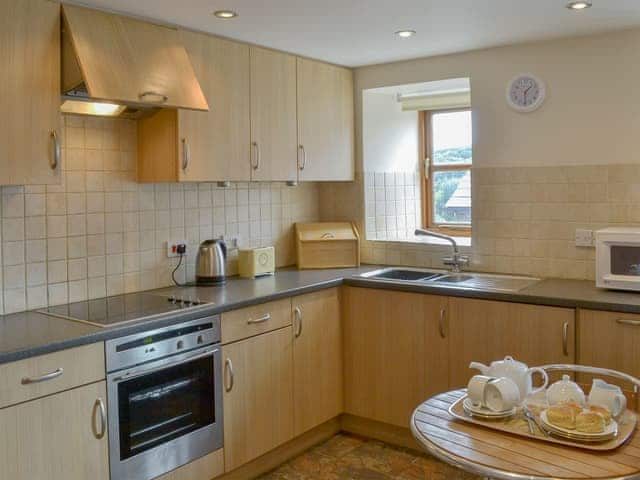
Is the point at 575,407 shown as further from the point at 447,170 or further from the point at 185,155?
the point at 447,170

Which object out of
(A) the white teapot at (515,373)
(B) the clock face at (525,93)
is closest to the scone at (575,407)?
(A) the white teapot at (515,373)

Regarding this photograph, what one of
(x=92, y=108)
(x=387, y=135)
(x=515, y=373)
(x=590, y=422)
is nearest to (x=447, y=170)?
(x=387, y=135)

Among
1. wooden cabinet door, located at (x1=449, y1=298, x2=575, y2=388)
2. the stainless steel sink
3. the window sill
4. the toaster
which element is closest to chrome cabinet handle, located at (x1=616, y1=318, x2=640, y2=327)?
wooden cabinet door, located at (x1=449, y1=298, x2=575, y2=388)

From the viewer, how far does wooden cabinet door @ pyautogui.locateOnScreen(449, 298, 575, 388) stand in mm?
3031

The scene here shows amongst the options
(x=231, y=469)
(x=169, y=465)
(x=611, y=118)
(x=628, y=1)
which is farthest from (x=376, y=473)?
(x=628, y=1)

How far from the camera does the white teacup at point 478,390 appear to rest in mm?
1843

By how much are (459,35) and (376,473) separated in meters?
2.32

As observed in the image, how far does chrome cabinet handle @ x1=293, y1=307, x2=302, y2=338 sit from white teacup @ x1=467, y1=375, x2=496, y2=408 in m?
1.62

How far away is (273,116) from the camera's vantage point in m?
3.72

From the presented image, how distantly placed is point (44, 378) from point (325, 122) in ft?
7.88

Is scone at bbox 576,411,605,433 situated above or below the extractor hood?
below

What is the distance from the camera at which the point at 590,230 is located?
11.5ft

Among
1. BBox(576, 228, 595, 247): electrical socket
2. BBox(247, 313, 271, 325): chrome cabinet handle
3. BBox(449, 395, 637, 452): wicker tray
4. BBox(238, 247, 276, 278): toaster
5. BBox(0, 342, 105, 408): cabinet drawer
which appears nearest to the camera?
BBox(449, 395, 637, 452): wicker tray

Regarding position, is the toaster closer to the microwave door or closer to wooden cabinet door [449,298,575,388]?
wooden cabinet door [449,298,575,388]
